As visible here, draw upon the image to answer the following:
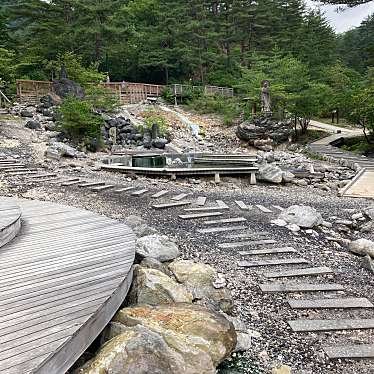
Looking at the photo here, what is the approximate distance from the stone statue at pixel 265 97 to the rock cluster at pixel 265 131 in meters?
0.49

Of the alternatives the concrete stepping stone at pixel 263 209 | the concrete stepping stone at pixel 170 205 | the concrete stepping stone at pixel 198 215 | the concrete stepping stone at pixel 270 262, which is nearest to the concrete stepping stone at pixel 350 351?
the concrete stepping stone at pixel 270 262

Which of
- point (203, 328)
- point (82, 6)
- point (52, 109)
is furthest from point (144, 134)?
point (203, 328)

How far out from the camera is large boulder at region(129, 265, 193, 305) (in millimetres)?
2943

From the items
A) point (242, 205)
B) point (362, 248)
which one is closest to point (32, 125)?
point (242, 205)

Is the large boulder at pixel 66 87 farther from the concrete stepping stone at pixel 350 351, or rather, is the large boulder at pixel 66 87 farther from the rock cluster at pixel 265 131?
the concrete stepping stone at pixel 350 351

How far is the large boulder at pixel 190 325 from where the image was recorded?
236 cm

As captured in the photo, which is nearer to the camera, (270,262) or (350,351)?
(350,351)

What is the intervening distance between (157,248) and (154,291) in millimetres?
1168

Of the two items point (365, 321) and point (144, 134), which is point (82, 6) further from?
point (365, 321)

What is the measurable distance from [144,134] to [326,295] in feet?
48.0

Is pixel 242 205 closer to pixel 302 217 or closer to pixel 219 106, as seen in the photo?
pixel 302 217

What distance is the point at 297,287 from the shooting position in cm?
377

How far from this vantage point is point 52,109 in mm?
16641

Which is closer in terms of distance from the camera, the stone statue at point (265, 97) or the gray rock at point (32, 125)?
the gray rock at point (32, 125)
